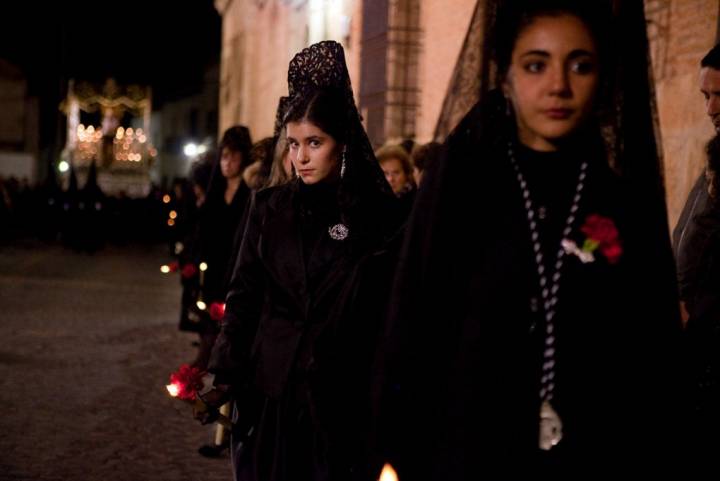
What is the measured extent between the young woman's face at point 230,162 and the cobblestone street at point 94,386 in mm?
1857

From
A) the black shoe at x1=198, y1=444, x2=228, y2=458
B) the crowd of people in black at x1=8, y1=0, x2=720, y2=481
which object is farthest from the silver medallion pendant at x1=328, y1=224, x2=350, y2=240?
the black shoe at x1=198, y1=444, x2=228, y2=458

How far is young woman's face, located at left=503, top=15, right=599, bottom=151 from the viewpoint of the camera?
2.26 m

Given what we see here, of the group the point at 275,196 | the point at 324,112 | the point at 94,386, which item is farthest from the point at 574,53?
the point at 94,386

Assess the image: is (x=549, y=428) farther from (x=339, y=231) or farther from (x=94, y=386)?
(x=94, y=386)

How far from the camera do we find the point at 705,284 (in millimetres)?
3303

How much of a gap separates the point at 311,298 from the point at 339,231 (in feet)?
0.95

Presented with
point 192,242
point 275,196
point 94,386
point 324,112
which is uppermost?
point 324,112

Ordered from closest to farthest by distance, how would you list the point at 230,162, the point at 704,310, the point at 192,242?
1. the point at 704,310
2. the point at 230,162
3. the point at 192,242

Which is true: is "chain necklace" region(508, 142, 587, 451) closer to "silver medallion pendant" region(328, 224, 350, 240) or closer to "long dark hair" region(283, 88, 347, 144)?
"silver medallion pendant" region(328, 224, 350, 240)

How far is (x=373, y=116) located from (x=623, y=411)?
1070 cm

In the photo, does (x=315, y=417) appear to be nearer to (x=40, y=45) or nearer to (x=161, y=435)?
(x=161, y=435)

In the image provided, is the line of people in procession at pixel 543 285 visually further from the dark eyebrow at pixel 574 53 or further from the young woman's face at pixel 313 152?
the young woman's face at pixel 313 152

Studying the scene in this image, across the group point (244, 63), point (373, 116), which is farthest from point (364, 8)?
point (244, 63)

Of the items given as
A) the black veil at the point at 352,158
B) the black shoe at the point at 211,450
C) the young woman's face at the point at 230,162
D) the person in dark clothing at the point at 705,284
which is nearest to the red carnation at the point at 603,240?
the person in dark clothing at the point at 705,284
